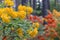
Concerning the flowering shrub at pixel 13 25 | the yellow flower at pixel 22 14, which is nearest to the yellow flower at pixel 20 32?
the flowering shrub at pixel 13 25

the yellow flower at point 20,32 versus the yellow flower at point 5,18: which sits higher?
the yellow flower at point 5,18

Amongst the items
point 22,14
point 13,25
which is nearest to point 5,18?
point 13,25

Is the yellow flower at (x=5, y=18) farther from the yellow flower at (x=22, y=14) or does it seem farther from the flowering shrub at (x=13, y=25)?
the yellow flower at (x=22, y=14)

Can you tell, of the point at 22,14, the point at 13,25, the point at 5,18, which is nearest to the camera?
the point at 5,18

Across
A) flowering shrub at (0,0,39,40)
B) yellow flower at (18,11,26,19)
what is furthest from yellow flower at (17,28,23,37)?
yellow flower at (18,11,26,19)

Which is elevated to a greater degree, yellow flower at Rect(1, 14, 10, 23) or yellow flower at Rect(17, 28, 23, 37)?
yellow flower at Rect(1, 14, 10, 23)

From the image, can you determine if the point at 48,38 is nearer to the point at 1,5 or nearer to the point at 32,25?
the point at 32,25

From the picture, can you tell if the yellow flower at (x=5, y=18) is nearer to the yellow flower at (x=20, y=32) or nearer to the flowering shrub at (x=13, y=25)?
the flowering shrub at (x=13, y=25)

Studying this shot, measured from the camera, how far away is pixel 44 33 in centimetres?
675

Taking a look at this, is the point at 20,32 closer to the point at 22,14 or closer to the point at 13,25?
the point at 13,25

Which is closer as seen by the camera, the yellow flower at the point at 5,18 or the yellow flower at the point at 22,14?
the yellow flower at the point at 5,18

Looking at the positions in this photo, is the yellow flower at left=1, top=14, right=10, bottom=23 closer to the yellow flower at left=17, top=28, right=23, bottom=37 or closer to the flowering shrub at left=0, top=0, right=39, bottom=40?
the flowering shrub at left=0, top=0, right=39, bottom=40

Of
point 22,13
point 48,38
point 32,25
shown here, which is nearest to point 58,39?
point 48,38

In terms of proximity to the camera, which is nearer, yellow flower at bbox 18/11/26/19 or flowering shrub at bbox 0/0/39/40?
flowering shrub at bbox 0/0/39/40
